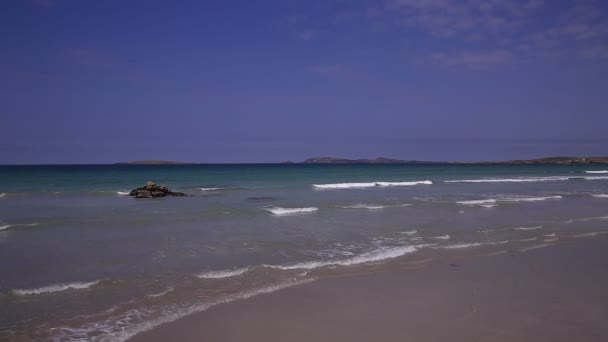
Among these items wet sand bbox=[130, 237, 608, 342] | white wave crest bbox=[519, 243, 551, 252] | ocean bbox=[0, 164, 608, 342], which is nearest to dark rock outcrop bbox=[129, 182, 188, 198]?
ocean bbox=[0, 164, 608, 342]

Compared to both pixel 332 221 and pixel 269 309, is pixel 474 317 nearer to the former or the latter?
pixel 269 309

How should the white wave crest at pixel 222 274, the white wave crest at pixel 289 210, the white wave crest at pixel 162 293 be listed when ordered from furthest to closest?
the white wave crest at pixel 289 210, the white wave crest at pixel 222 274, the white wave crest at pixel 162 293

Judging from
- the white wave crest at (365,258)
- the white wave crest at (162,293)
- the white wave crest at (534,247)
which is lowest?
the white wave crest at (162,293)

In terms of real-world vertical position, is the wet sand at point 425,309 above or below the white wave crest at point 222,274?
below

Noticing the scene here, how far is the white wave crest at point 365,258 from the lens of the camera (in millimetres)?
8359

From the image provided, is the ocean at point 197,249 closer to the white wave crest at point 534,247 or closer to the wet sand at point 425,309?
the white wave crest at point 534,247

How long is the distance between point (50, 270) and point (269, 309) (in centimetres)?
482

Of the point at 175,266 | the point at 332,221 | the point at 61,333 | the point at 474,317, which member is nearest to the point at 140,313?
the point at 61,333

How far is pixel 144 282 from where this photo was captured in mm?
7238

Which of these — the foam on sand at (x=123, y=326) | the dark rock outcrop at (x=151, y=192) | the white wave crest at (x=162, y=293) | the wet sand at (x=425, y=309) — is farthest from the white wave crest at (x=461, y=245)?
the dark rock outcrop at (x=151, y=192)

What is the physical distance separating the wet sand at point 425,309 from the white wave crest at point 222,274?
136cm

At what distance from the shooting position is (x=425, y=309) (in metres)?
5.89

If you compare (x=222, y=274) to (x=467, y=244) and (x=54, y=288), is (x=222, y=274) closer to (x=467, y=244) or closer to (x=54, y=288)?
(x=54, y=288)

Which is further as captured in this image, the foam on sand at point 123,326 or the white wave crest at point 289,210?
the white wave crest at point 289,210
